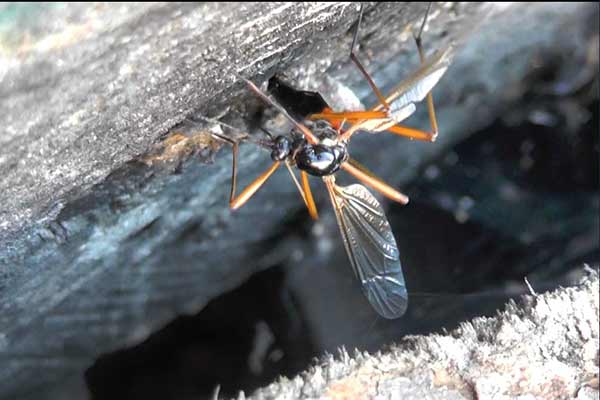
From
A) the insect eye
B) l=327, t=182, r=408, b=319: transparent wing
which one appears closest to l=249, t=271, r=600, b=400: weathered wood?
l=327, t=182, r=408, b=319: transparent wing

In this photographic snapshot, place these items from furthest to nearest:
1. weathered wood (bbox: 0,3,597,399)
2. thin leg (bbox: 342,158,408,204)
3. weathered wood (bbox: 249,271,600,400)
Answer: thin leg (bbox: 342,158,408,204)
weathered wood (bbox: 249,271,600,400)
weathered wood (bbox: 0,3,597,399)

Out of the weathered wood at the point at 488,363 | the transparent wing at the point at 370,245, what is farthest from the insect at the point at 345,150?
the weathered wood at the point at 488,363

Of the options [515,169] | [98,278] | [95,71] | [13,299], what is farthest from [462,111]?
[95,71]

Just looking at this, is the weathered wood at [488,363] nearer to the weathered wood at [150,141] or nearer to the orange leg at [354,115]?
the weathered wood at [150,141]

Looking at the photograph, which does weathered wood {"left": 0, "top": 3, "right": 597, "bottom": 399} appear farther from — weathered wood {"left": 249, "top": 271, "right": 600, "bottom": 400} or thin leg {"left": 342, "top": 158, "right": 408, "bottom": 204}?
weathered wood {"left": 249, "top": 271, "right": 600, "bottom": 400}

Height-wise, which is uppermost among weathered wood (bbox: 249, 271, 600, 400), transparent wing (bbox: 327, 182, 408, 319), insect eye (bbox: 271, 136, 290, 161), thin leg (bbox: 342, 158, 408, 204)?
insect eye (bbox: 271, 136, 290, 161)

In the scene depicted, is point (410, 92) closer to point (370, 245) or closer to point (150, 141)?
point (370, 245)

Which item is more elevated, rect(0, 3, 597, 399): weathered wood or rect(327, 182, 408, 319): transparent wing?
rect(0, 3, 597, 399): weathered wood

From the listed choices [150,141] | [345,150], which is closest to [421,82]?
[345,150]

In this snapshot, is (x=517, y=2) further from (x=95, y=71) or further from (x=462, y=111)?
(x=95, y=71)
